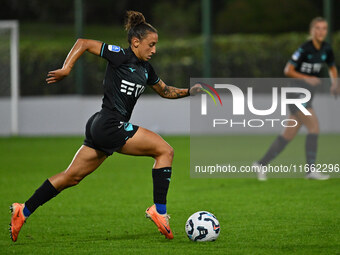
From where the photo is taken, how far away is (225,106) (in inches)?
613

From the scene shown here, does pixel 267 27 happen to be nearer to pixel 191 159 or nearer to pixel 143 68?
pixel 191 159

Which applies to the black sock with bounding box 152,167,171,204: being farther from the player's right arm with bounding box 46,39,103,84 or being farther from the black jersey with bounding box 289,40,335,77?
the black jersey with bounding box 289,40,335,77

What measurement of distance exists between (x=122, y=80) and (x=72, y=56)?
1.68 ft

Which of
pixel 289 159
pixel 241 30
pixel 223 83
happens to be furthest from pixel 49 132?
pixel 289 159

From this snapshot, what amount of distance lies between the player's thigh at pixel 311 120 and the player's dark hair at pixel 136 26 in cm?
416

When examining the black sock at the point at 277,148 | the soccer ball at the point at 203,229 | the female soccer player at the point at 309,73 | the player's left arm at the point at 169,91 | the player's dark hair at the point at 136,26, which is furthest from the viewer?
the black sock at the point at 277,148

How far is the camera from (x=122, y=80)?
19.6 ft

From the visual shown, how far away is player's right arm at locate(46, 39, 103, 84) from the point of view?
18.1 feet

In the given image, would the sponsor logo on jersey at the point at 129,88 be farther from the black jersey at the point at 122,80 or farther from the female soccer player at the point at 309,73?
the female soccer player at the point at 309,73

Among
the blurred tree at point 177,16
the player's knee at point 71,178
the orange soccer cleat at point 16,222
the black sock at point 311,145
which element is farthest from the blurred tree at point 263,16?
the orange soccer cleat at point 16,222

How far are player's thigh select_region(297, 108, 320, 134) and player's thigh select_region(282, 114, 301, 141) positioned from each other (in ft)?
0.22

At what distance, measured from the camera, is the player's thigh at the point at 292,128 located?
31.9 ft

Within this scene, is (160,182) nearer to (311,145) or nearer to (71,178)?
(71,178)

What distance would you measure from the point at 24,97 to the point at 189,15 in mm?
4689
